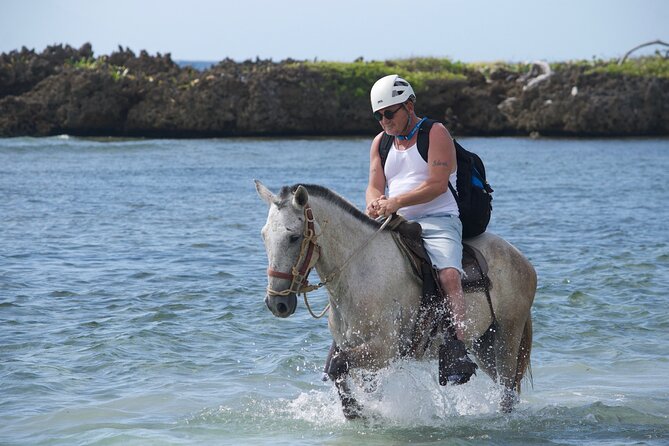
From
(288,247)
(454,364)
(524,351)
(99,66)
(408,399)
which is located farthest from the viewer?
(99,66)

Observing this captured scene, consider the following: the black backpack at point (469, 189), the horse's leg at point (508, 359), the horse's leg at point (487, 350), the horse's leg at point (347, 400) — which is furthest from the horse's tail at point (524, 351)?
the horse's leg at point (347, 400)

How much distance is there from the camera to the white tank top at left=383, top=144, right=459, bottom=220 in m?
6.64

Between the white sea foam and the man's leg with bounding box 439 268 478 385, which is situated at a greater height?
the man's leg with bounding box 439 268 478 385

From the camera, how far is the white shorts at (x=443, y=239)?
6586 millimetres

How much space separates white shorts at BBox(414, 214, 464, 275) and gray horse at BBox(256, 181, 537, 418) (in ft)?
0.63

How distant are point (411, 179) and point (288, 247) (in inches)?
44.9

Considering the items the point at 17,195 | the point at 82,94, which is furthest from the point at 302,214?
the point at 82,94

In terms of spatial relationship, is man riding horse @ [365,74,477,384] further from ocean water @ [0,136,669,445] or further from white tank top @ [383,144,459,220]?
ocean water @ [0,136,669,445]

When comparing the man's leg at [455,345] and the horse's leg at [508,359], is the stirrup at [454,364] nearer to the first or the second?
the man's leg at [455,345]

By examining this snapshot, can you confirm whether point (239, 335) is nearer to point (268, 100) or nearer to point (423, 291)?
point (423, 291)

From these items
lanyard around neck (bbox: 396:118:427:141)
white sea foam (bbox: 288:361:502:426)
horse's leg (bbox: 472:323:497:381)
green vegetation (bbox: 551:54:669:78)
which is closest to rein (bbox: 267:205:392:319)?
white sea foam (bbox: 288:361:502:426)

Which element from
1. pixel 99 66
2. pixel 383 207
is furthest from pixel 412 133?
pixel 99 66

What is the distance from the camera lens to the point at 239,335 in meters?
10.4

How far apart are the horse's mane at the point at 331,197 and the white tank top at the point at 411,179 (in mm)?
373
